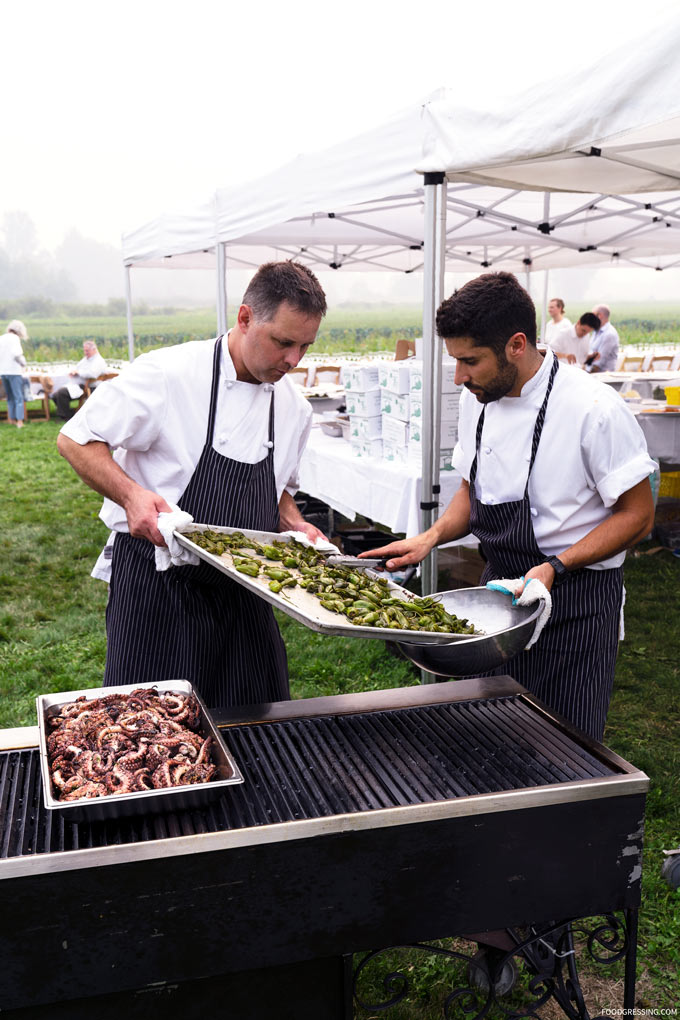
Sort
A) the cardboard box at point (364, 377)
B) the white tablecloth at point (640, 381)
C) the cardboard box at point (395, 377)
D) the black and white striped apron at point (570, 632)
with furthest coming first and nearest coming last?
the white tablecloth at point (640, 381), the cardboard box at point (364, 377), the cardboard box at point (395, 377), the black and white striped apron at point (570, 632)

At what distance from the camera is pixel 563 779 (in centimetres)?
175

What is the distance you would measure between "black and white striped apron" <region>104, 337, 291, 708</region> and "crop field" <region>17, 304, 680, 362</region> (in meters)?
22.7

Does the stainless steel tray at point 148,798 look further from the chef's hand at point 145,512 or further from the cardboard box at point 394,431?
the cardboard box at point 394,431

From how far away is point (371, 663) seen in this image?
4.54 meters

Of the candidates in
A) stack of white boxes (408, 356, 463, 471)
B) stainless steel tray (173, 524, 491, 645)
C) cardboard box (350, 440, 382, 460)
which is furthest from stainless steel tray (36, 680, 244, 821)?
cardboard box (350, 440, 382, 460)

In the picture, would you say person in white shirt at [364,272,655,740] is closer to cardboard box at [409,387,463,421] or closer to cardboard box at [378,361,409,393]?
cardboard box at [409,387,463,421]

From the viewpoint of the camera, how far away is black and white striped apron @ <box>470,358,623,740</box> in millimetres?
2311

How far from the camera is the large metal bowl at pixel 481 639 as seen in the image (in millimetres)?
1860

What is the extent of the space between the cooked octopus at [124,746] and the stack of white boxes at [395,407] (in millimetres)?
2596

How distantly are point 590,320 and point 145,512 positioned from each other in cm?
949

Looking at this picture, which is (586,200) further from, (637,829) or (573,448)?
(637,829)

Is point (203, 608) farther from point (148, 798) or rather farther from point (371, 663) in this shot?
point (371, 663)

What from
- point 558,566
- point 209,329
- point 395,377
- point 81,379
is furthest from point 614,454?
point 209,329

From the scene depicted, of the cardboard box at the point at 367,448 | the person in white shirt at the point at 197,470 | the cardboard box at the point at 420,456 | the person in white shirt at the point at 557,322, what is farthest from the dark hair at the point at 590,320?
the person in white shirt at the point at 197,470
